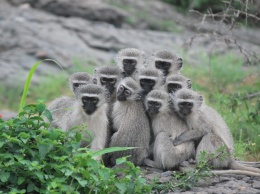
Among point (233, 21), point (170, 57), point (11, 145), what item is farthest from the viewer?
point (233, 21)

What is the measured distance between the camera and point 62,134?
5.88 metres

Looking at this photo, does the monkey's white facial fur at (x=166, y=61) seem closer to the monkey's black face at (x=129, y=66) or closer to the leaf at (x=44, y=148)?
the monkey's black face at (x=129, y=66)

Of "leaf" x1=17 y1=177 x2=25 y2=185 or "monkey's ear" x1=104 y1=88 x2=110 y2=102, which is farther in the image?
"monkey's ear" x1=104 y1=88 x2=110 y2=102

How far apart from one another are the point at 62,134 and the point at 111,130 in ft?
4.18

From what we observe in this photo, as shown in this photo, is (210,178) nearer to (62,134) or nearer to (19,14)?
(62,134)

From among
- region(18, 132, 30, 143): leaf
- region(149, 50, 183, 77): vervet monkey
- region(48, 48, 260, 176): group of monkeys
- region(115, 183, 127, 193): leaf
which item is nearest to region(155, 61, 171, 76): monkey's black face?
region(149, 50, 183, 77): vervet monkey

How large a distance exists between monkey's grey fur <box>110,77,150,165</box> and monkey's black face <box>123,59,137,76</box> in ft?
2.69

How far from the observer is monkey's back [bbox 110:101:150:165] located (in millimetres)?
6832

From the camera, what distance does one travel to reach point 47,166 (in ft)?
18.7

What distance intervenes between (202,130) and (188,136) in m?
0.17

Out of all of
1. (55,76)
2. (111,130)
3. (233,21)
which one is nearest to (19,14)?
(55,76)

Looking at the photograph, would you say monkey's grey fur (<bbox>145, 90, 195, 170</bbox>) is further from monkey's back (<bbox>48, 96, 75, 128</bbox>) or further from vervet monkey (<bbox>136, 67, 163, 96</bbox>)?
monkey's back (<bbox>48, 96, 75, 128</bbox>)

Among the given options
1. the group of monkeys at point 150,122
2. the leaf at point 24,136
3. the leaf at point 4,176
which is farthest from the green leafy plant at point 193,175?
the leaf at point 4,176

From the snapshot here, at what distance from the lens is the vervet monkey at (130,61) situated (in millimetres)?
7930
